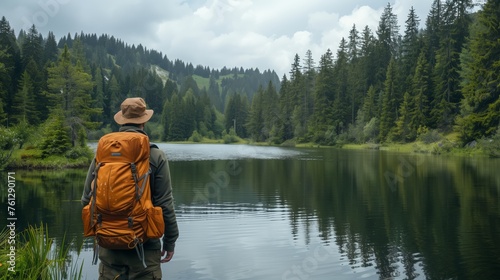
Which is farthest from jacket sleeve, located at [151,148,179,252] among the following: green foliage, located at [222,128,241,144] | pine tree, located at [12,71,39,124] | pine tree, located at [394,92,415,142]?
green foliage, located at [222,128,241,144]

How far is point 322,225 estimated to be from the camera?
15.8 metres

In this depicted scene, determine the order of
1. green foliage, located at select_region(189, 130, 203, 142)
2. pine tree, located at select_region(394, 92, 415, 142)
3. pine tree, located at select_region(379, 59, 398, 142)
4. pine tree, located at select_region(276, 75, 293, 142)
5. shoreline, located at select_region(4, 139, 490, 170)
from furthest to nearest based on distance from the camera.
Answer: green foliage, located at select_region(189, 130, 203, 142) → pine tree, located at select_region(276, 75, 293, 142) → pine tree, located at select_region(379, 59, 398, 142) → pine tree, located at select_region(394, 92, 415, 142) → shoreline, located at select_region(4, 139, 490, 170)

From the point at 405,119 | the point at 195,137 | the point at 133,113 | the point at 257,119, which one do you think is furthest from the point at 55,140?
the point at 195,137

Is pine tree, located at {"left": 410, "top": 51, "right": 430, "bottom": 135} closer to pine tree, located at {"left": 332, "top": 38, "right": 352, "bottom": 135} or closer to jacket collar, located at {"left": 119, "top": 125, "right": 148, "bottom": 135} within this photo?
pine tree, located at {"left": 332, "top": 38, "right": 352, "bottom": 135}

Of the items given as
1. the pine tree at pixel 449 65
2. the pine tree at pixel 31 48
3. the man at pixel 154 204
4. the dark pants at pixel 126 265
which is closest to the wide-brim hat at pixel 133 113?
the man at pixel 154 204

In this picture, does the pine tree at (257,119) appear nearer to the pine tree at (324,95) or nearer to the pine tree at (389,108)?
the pine tree at (324,95)

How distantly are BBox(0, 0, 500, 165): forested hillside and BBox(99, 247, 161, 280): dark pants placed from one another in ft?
109

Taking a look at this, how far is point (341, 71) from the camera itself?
342 feet

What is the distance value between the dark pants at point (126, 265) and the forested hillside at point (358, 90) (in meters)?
33.1

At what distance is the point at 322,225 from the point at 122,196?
39.8 feet

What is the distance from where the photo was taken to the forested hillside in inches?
1831

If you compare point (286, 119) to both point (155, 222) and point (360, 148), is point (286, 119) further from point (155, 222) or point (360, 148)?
point (155, 222)

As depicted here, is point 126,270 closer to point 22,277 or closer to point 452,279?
point 22,277

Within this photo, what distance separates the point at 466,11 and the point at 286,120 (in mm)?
49425
